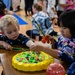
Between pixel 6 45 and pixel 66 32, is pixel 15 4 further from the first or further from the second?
pixel 66 32

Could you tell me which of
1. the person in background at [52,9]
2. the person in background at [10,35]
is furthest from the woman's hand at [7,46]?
the person in background at [52,9]

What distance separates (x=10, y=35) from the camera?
4.03ft

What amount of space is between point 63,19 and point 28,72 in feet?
0.99

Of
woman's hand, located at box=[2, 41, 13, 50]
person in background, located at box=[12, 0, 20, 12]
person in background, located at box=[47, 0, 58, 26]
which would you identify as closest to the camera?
woman's hand, located at box=[2, 41, 13, 50]

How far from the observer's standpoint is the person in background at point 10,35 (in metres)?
1.21

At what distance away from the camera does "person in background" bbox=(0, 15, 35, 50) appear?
3.97 feet

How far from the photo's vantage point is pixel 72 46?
3.01 feet

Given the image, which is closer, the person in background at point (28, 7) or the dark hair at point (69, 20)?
the dark hair at point (69, 20)

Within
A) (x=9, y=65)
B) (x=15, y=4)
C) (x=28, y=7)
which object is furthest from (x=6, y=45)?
→ (x=15, y=4)

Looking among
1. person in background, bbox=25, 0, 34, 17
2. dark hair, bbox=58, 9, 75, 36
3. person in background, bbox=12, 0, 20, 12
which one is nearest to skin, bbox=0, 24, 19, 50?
dark hair, bbox=58, 9, 75, 36

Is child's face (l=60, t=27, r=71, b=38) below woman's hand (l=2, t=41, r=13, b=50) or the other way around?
the other way around

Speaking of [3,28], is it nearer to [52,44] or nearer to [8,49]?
[8,49]

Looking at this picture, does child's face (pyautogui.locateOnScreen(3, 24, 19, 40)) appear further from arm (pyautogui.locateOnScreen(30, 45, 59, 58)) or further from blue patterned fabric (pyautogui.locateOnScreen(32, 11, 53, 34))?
blue patterned fabric (pyautogui.locateOnScreen(32, 11, 53, 34))

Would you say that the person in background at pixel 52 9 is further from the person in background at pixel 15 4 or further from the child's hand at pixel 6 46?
the child's hand at pixel 6 46
